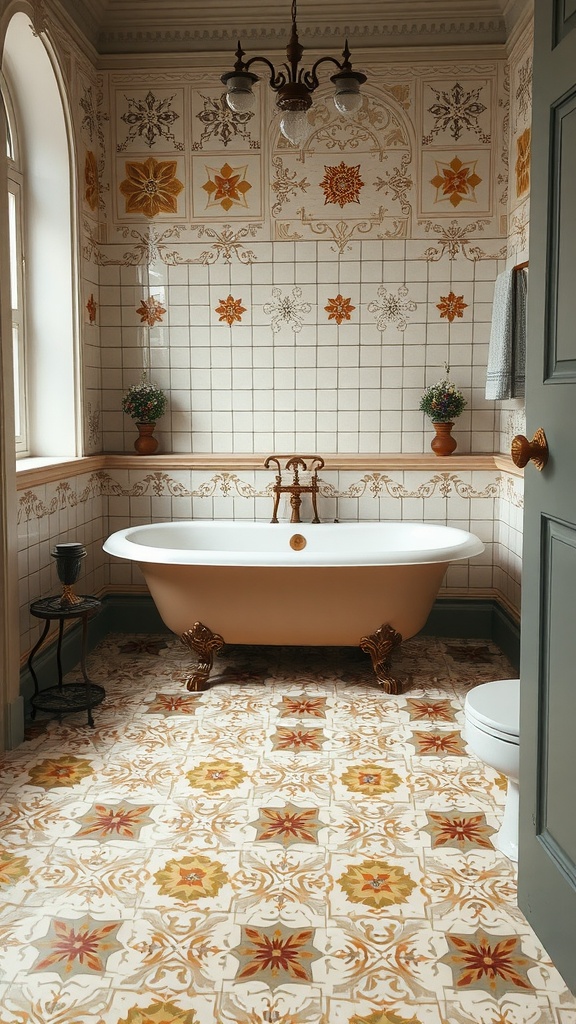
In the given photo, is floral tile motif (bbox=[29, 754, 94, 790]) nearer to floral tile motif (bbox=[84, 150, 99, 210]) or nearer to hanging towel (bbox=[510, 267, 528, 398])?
hanging towel (bbox=[510, 267, 528, 398])

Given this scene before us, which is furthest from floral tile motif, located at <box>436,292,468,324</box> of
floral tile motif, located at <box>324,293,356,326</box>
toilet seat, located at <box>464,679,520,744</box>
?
toilet seat, located at <box>464,679,520,744</box>

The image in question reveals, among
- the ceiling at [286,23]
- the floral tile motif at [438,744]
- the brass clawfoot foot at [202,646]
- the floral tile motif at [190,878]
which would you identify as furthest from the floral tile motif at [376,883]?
the ceiling at [286,23]

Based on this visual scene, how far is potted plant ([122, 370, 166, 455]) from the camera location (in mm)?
4473

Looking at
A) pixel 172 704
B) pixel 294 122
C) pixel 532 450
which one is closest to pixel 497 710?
pixel 532 450

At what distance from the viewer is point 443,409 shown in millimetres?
4324

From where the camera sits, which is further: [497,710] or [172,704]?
[172,704]

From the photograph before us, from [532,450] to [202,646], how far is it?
229cm

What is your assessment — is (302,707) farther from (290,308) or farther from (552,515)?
(290,308)

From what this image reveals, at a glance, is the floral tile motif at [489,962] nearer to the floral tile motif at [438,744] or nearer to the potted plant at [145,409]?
the floral tile motif at [438,744]

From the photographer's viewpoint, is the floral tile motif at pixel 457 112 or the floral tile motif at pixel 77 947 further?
the floral tile motif at pixel 457 112

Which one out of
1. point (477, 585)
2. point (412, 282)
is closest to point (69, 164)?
point (412, 282)

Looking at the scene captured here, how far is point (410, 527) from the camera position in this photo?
13.9ft

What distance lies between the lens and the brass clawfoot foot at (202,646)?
12.2ft

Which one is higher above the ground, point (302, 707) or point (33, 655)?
point (33, 655)
